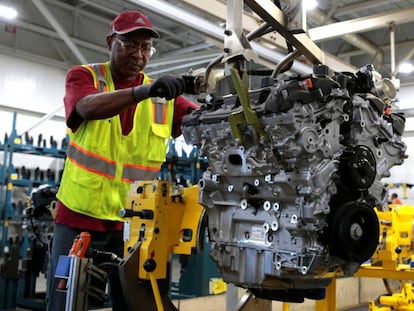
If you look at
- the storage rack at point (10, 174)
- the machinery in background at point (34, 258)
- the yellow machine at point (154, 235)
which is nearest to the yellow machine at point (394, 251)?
the yellow machine at point (154, 235)

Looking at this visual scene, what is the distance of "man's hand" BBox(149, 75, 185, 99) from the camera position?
6.40ft

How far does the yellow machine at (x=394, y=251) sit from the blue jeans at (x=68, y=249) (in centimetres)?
194

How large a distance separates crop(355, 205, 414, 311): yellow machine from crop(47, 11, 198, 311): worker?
78.4 inches

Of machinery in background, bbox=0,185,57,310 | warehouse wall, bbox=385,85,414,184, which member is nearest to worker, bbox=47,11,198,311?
machinery in background, bbox=0,185,57,310

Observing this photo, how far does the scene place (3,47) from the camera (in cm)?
950

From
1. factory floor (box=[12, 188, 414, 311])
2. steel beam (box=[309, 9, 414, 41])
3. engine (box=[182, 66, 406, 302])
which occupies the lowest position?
factory floor (box=[12, 188, 414, 311])

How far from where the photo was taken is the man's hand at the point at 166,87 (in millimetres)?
1952

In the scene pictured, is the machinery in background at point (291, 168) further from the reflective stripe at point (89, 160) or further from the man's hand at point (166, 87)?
the reflective stripe at point (89, 160)

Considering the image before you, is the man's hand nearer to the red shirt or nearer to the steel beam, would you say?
the red shirt

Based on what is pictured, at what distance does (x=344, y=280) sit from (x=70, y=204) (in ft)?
17.9

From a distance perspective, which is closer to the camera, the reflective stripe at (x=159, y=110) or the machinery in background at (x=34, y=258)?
the reflective stripe at (x=159, y=110)

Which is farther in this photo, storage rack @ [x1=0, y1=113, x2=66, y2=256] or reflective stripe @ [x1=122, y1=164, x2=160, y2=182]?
storage rack @ [x1=0, y1=113, x2=66, y2=256]

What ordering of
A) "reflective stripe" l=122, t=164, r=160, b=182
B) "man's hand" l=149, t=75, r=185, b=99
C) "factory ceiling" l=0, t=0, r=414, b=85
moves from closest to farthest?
"man's hand" l=149, t=75, r=185, b=99 < "reflective stripe" l=122, t=164, r=160, b=182 < "factory ceiling" l=0, t=0, r=414, b=85

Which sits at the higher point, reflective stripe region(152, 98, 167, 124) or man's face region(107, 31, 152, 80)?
man's face region(107, 31, 152, 80)
